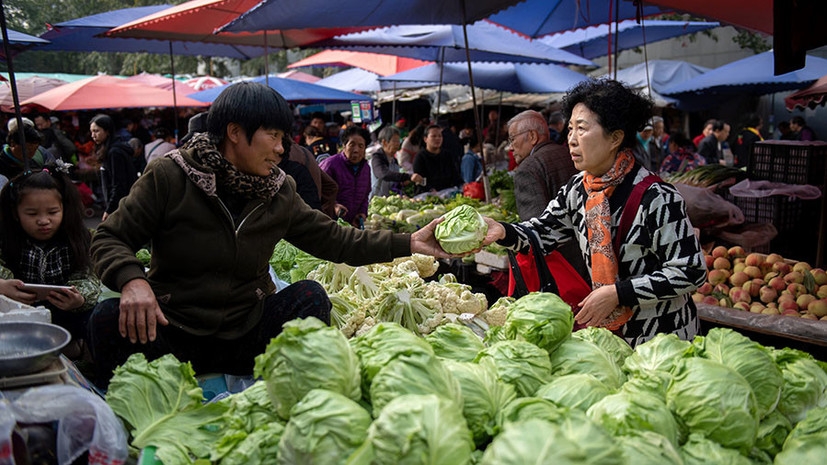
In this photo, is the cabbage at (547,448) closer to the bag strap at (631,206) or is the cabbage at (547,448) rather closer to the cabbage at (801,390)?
the cabbage at (801,390)

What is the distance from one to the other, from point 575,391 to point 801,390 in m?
0.70

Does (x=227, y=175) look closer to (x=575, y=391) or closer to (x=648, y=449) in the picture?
(x=575, y=391)

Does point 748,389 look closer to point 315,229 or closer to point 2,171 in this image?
point 315,229

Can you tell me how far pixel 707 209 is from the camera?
544cm

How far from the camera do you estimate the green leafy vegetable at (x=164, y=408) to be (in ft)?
5.98

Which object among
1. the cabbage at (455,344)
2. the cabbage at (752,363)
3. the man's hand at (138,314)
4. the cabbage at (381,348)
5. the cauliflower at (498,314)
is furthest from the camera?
the cauliflower at (498,314)

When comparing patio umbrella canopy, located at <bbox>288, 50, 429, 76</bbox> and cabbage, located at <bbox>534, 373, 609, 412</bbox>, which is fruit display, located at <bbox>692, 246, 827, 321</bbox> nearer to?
cabbage, located at <bbox>534, 373, 609, 412</bbox>

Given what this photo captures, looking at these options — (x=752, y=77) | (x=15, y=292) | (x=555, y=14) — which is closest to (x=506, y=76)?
(x=555, y=14)

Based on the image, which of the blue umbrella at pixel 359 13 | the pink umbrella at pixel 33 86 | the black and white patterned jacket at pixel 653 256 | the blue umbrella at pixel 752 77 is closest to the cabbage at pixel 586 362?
the black and white patterned jacket at pixel 653 256

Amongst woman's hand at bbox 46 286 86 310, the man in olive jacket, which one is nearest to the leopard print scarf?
the man in olive jacket

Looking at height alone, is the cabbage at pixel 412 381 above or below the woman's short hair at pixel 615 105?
below

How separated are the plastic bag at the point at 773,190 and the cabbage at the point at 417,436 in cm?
533

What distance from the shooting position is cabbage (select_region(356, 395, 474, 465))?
1.26 meters

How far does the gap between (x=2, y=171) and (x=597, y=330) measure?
553cm
